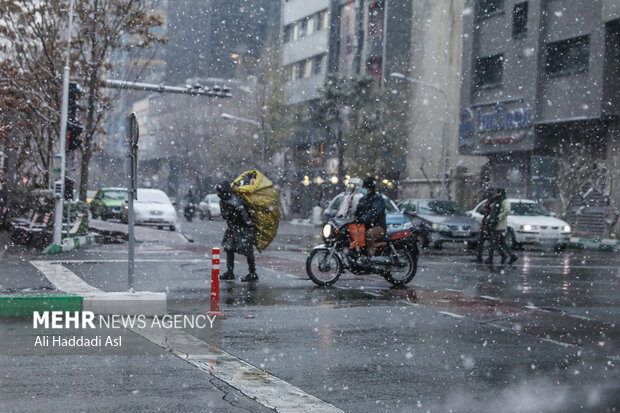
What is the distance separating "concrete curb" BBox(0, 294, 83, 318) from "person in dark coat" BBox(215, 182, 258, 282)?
4203 mm

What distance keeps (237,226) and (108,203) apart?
2669cm

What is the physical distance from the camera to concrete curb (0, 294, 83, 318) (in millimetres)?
10070

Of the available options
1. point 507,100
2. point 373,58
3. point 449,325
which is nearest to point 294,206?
point 373,58

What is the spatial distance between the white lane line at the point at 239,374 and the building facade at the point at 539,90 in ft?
81.4

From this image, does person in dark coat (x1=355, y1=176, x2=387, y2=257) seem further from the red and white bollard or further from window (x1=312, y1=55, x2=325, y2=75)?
window (x1=312, y1=55, x2=325, y2=75)

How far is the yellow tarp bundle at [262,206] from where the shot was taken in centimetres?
A: 1441

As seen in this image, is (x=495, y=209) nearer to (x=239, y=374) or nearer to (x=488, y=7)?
(x=239, y=374)

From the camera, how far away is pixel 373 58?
53469 mm

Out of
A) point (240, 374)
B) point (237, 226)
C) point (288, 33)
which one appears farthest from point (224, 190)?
point (288, 33)

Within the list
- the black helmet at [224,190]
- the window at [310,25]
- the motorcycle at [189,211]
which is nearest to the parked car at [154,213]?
the motorcycle at [189,211]

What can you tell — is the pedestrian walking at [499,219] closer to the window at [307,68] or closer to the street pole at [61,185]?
the street pole at [61,185]

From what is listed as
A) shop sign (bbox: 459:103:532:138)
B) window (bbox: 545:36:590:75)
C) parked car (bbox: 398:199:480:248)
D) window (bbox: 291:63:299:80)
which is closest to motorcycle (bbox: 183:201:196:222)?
shop sign (bbox: 459:103:532:138)

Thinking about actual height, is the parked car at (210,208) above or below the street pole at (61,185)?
below

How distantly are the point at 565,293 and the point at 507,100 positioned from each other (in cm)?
2346
